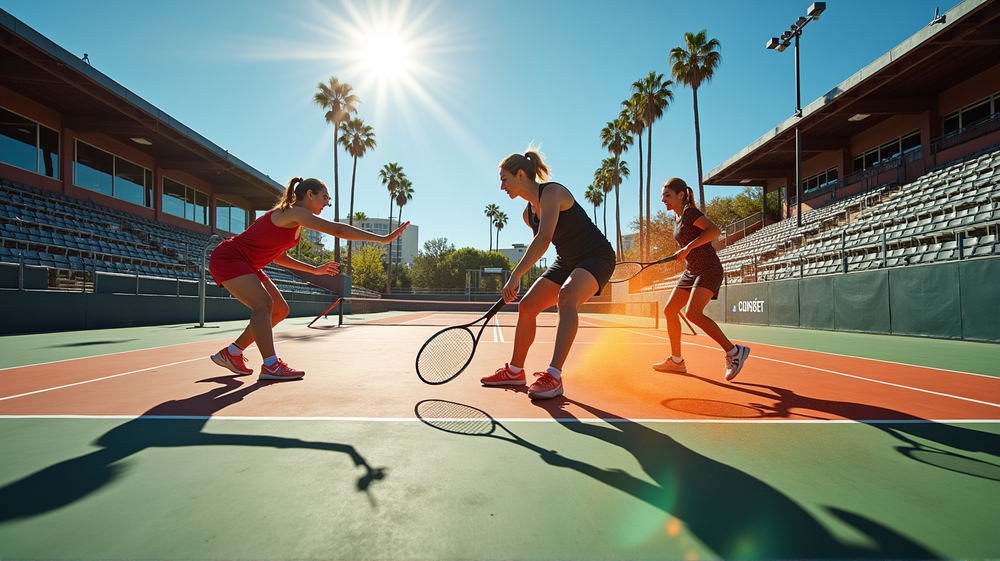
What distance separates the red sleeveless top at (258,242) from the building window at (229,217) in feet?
95.0

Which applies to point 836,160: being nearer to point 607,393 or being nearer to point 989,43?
point 989,43

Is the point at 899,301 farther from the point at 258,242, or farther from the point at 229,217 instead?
the point at 229,217

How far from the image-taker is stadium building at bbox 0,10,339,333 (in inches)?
464

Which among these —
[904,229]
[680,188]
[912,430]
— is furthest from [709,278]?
[904,229]

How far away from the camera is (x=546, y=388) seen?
3760 mm

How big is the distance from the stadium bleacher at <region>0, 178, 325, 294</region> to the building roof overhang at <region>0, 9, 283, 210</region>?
131 inches

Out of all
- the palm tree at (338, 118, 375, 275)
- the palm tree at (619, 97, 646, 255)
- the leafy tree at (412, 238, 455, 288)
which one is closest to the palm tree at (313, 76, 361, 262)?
the palm tree at (338, 118, 375, 275)

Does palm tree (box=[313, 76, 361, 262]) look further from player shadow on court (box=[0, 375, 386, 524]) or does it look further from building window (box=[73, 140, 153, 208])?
player shadow on court (box=[0, 375, 386, 524])

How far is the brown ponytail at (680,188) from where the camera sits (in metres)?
5.22

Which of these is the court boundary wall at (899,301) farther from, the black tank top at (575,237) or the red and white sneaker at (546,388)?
the red and white sneaker at (546,388)

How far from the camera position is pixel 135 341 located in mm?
8719

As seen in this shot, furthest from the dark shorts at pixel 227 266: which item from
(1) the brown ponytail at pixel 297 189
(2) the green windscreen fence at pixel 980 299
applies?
(2) the green windscreen fence at pixel 980 299

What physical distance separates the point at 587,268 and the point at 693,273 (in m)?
1.77

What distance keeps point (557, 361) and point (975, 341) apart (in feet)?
33.9
